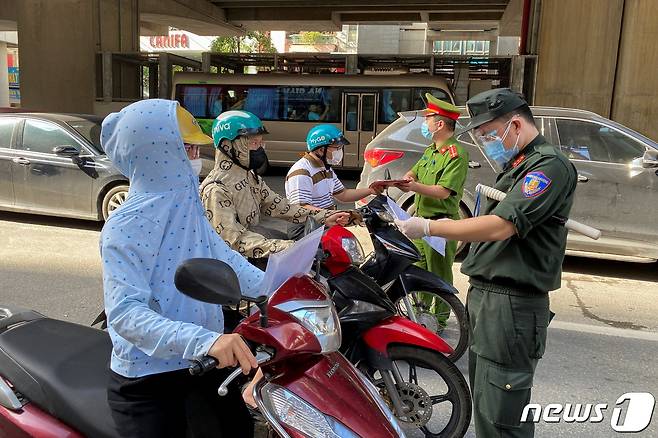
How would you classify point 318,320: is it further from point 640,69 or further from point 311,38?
point 311,38

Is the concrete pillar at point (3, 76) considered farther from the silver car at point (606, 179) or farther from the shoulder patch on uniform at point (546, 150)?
the shoulder patch on uniform at point (546, 150)

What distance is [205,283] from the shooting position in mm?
1444

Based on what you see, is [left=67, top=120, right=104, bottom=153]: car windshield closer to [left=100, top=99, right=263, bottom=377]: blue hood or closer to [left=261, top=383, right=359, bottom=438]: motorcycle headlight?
[left=100, top=99, right=263, bottom=377]: blue hood

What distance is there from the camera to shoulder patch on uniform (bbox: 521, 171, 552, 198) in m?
2.13

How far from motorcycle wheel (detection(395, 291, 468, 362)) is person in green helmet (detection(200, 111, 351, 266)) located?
964 millimetres

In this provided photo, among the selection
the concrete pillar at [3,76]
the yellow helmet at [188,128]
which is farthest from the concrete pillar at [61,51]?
the concrete pillar at [3,76]

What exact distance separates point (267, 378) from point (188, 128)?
0.83 m

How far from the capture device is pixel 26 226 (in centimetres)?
796

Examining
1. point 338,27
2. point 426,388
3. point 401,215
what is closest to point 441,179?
point 401,215

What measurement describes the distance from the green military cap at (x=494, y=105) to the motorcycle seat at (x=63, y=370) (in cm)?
169

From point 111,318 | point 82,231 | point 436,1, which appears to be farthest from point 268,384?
point 436,1

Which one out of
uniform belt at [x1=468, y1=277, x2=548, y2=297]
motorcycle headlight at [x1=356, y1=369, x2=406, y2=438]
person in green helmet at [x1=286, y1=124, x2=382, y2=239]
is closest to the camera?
motorcycle headlight at [x1=356, y1=369, x2=406, y2=438]

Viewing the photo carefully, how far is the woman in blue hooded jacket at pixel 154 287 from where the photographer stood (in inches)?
60.9

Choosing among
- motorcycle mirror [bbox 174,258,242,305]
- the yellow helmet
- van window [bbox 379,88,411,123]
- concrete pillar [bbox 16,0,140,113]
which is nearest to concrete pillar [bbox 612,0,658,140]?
van window [bbox 379,88,411,123]
